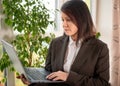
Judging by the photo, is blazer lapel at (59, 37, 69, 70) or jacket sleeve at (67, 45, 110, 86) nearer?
jacket sleeve at (67, 45, 110, 86)

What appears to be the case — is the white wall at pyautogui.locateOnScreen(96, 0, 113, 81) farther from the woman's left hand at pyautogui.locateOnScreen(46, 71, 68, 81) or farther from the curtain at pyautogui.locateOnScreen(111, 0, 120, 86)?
the woman's left hand at pyautogui.locateOnScreen(46, 71, 68, 81)

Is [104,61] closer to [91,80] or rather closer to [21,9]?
[91,80]

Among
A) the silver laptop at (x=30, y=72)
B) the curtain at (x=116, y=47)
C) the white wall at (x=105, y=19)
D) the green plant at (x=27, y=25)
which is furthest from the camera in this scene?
the white wall at (x=105, y=19)

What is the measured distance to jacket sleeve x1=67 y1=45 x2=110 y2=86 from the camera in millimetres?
1589

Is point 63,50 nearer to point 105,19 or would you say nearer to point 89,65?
point 89,65

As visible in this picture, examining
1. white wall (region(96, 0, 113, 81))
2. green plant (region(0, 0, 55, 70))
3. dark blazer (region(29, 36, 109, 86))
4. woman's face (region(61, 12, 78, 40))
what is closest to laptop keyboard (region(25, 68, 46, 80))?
dark blazer (region(29, 36, 109, 86))

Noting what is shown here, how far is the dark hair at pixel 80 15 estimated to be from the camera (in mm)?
1631

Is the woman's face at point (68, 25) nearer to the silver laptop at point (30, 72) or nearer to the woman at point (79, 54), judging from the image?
the woman at point (79, 54)

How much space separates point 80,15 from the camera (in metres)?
1.65

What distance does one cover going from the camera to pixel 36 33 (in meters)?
2.28

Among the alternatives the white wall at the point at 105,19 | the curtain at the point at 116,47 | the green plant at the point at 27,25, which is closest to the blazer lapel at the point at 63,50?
the green plant at the point at 27,25

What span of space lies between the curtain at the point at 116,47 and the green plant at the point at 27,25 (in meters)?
0.69

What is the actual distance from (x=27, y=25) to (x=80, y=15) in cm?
76

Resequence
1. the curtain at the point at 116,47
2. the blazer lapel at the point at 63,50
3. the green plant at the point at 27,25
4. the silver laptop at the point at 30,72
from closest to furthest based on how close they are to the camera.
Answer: the silver laptop at the point at 30,72 < the blazer lapel at the point at 63,50 < the green plant at the point at 27,25 < the curtain at the point at 116,47
